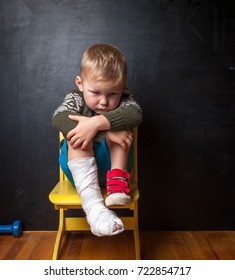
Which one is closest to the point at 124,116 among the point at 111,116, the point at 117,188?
the point at 111,116

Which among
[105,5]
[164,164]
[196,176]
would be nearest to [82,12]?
[105,5]

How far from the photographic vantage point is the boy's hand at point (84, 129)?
4.70 feet

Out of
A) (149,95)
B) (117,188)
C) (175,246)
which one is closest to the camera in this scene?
(117,188)

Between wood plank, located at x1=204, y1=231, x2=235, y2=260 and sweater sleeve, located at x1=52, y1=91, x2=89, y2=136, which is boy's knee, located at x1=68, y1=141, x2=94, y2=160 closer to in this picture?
sweater sleeve, located at x1=52, y1=91, x2=89, y2=136

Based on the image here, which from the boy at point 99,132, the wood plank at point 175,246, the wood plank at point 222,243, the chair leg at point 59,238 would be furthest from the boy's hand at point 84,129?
the wood plank at point 222,243

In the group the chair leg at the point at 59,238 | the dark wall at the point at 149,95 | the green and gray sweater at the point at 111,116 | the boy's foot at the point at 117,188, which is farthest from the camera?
the dark wall at the point at 149,95

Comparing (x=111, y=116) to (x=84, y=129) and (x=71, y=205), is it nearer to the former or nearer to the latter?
(x=84, y=129)

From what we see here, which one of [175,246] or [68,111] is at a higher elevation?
[68,111]

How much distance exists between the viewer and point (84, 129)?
1449mm

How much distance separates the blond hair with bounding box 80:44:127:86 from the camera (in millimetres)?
1473

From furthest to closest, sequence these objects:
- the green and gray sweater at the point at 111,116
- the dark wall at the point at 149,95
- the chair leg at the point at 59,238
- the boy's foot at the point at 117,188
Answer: the dark wall at the point at 149,95, the chair leg at the point at 59,238, the green and gray sweater at the point at 111,116, the boy's foot at the point at 117,188

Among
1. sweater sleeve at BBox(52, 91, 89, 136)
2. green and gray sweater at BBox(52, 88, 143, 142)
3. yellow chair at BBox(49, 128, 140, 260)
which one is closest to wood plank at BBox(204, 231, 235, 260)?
yellow chair at BBox(49, 128, 140, 260)

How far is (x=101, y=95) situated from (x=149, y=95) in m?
0.54

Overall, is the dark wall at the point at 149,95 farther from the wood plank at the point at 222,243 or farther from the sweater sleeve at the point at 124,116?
the sweater sleeve at the point at 124,116
